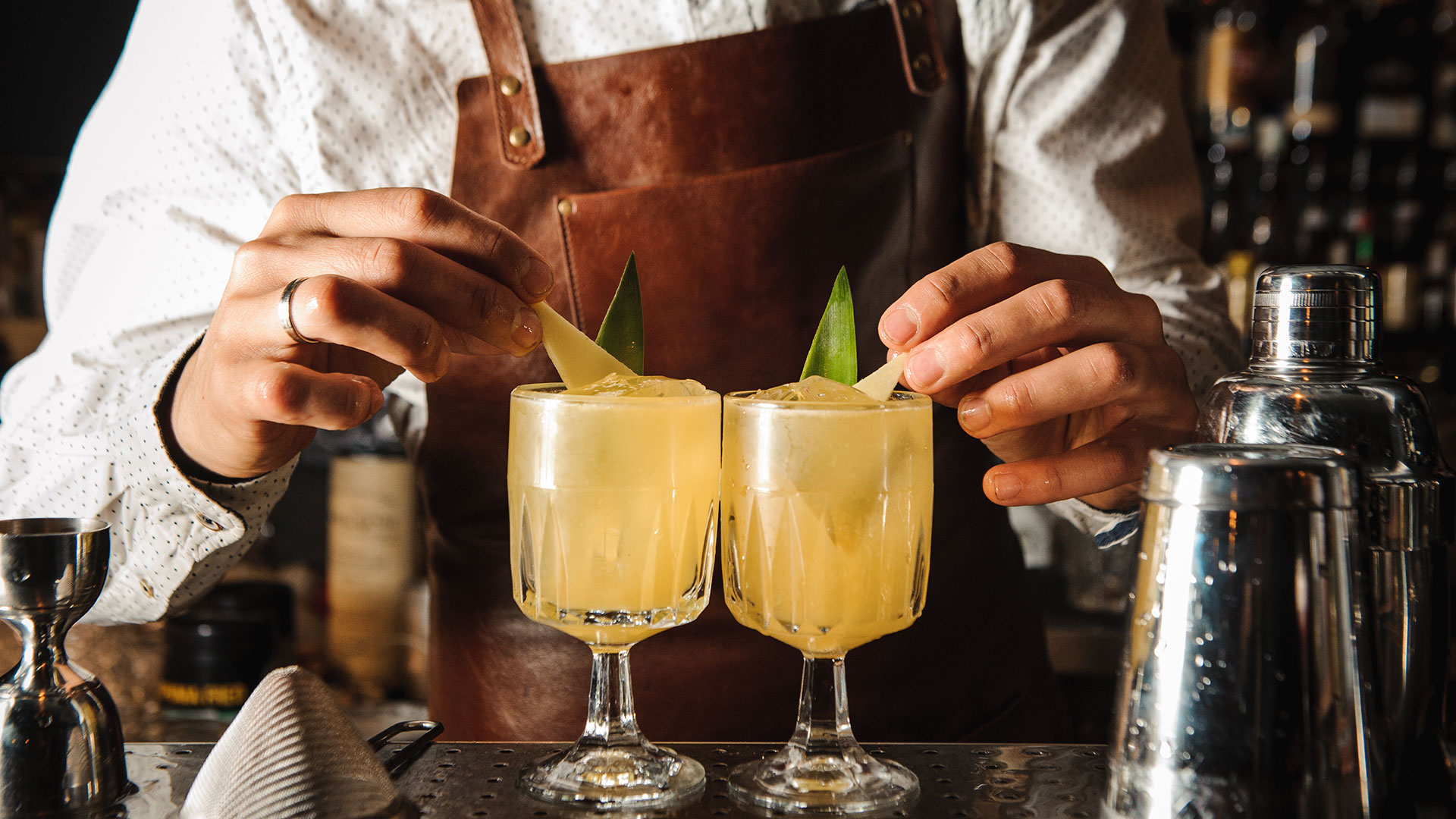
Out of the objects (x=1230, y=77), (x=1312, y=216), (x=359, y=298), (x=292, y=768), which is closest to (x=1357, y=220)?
(x=1312, y=216)

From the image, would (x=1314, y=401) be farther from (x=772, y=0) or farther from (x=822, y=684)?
(x=772, y=0)

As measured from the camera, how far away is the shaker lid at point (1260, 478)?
0.67 meters

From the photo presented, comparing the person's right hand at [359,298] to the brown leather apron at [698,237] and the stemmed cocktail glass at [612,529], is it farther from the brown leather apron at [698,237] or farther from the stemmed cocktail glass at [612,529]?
the brown leather apron at [698,237]

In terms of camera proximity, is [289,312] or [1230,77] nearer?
[289,312]

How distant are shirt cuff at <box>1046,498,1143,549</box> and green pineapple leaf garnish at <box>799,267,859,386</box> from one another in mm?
423

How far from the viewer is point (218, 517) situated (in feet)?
4.02

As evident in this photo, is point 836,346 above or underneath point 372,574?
above

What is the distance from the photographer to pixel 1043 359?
1154 mm

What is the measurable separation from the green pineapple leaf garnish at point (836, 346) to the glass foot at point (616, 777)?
362 millimetres

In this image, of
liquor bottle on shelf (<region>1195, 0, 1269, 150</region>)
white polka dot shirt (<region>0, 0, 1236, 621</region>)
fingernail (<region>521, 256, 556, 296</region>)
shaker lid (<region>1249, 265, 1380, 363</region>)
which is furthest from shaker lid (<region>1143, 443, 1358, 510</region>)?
liquor bottle on shelf (<region>1195, 0, 1269, 150</region>)

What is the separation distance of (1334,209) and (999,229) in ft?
7.52

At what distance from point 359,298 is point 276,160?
0.63 metres

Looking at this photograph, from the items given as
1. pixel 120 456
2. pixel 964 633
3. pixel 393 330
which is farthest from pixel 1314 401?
pixel 120 456

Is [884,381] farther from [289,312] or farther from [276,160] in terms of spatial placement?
[276,160]
